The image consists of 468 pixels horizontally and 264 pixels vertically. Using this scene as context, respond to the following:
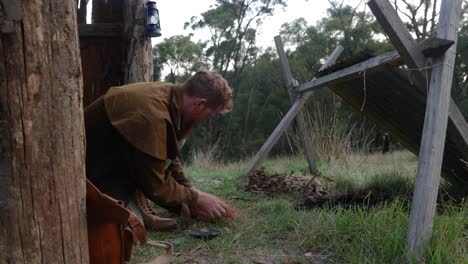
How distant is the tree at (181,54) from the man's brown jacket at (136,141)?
108 ft

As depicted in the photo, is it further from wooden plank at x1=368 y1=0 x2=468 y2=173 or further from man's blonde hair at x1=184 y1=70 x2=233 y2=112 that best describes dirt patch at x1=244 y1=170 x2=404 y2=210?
man's blonde hair at x1=184 y1=70 x2=233 y2=112

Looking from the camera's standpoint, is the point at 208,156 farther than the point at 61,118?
Yes

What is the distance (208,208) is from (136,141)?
1.02 meters

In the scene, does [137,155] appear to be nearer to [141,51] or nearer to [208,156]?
[141,51]

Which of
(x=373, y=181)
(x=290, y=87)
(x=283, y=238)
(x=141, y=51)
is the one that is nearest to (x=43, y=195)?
(x=283, y=238)

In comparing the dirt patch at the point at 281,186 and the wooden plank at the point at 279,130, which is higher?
the wooden plank at the point at 279,130

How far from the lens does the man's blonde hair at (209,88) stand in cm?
322

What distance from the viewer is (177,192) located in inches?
125

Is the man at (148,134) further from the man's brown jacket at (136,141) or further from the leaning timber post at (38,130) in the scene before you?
the leaning timber post at (38,130)

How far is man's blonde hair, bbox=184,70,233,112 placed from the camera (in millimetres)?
3225

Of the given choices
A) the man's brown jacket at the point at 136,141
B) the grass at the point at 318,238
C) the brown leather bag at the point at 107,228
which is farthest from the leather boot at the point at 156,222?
the brown leather bag at the point at 107,228

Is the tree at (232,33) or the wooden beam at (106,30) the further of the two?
the tree at (232,33)

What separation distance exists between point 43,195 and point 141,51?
10.8 ft

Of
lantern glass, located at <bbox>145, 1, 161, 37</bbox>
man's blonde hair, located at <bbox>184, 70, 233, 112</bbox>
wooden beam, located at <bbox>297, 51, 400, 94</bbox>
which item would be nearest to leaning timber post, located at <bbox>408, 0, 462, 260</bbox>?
wooden beam, located at <bbox>297, 51, 400, 94</bbox>
